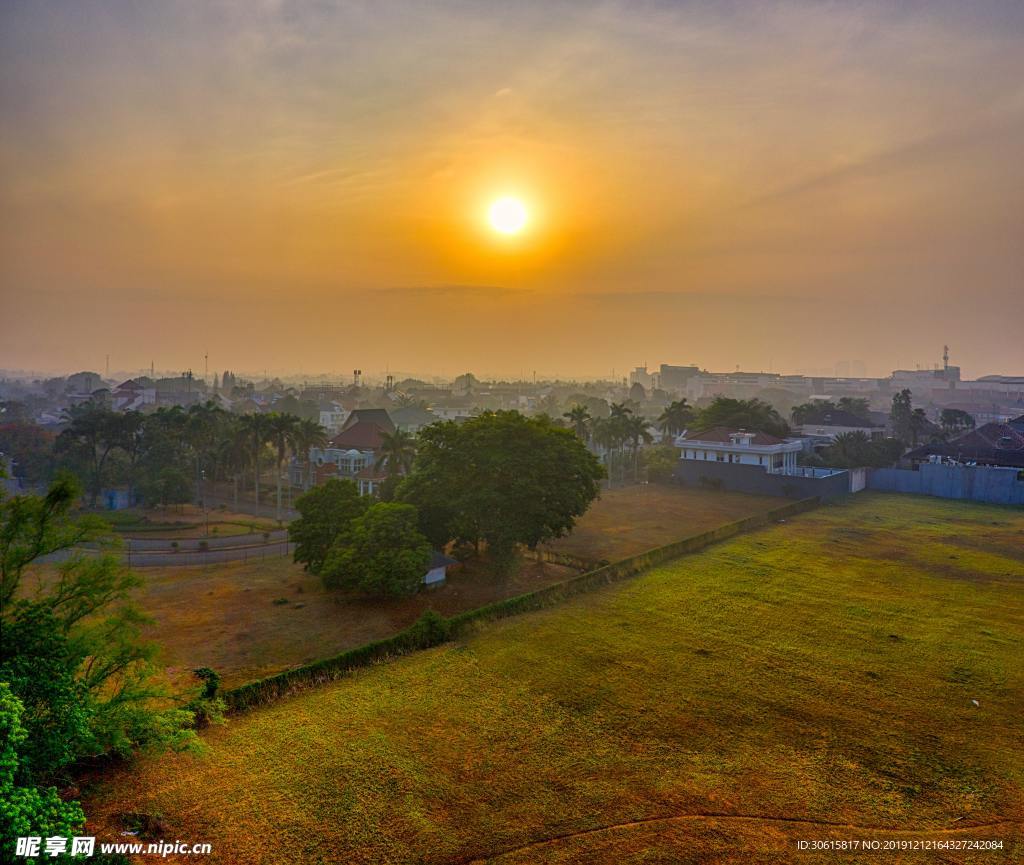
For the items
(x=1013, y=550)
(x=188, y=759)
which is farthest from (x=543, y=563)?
(x=1013, y=550)

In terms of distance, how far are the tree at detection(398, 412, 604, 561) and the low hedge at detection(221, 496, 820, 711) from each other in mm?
3883

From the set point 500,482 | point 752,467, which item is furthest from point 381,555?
point 752,467

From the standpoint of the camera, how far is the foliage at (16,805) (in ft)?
37.5

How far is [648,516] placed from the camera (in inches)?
2221

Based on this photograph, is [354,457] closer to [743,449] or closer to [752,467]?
[743,449]

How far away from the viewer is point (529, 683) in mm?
23734

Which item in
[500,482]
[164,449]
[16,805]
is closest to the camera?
[16,805]

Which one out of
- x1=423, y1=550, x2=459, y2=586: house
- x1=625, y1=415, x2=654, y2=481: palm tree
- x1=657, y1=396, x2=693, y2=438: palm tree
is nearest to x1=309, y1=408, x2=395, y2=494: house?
x1=423, y1=550, x2=459, y2=586: house

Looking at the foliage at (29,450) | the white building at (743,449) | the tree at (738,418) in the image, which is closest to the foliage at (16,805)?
the white building at (743,449)

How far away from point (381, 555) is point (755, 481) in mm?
45441

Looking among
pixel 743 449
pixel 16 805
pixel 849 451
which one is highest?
pixel 743 449

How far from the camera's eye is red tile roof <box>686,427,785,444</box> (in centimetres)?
6919

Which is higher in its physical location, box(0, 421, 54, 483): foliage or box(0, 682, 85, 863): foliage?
box(0, 421, 54, 483): foliage

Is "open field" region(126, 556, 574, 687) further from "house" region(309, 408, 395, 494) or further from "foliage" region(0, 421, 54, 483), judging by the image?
"foliage" region(0, 421, 54, 483)
